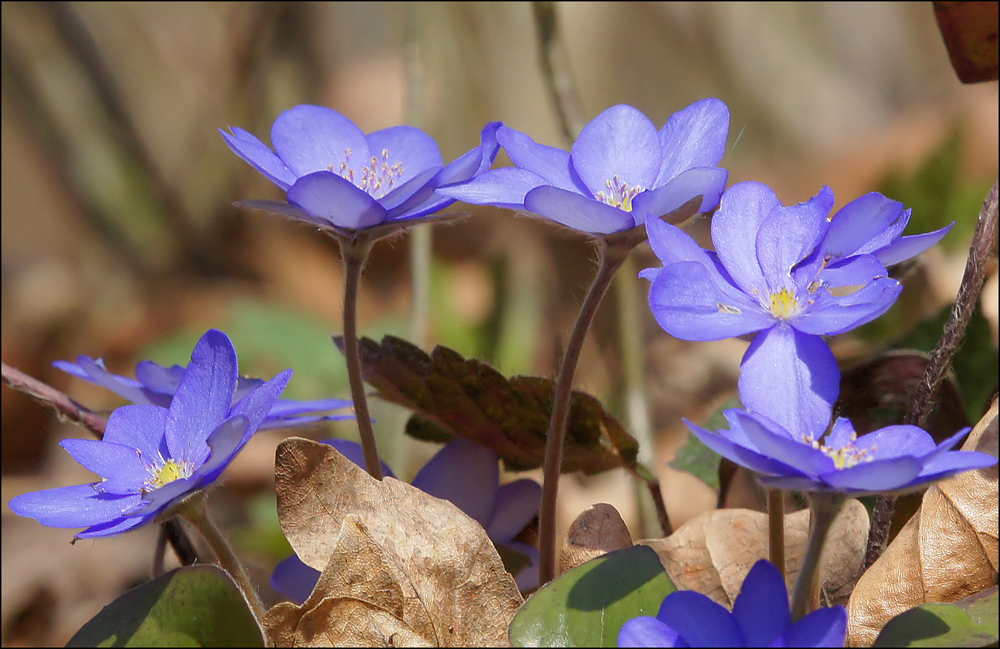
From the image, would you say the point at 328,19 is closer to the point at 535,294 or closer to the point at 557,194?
the point at 535,294

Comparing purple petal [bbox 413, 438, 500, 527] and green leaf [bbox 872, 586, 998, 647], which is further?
purple petal [bbox 413, 438, 500, 527]

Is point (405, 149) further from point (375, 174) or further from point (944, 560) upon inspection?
point (944, 560)

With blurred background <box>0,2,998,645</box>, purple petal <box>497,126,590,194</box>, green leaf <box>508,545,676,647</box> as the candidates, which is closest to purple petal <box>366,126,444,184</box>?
purple petal <box>497,126,590,194</box>

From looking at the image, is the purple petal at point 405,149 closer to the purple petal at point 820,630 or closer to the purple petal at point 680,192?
the purple petal at point 680,192

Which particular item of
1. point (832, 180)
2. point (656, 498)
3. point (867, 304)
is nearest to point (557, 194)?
point (867, 304)

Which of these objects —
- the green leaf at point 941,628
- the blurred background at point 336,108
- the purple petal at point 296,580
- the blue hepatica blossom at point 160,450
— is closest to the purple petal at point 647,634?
the green leaf at point 941,628

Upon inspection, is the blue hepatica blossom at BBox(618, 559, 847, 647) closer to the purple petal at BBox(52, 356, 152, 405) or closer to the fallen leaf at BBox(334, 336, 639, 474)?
the fallen leaf at BBox(334, 336, 639, 474)

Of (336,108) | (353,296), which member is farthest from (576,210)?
(336,108)

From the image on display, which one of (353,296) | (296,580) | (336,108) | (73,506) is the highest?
(336,108)
